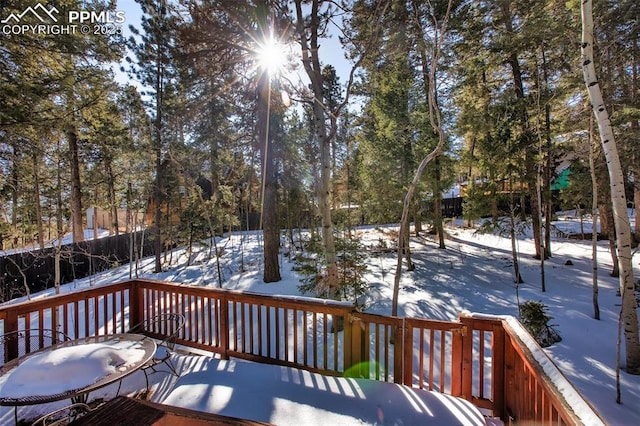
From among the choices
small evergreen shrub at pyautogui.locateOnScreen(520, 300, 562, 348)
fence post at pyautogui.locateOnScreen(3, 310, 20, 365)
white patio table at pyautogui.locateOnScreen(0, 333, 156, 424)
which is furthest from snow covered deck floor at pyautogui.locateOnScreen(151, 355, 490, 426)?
small evergreen shrub at pyautogui.locateOnScreen(520, 300, 562, 348)

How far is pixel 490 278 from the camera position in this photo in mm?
8758

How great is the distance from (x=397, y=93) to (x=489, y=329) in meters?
8.65

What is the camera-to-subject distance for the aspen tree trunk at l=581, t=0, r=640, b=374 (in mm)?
3830

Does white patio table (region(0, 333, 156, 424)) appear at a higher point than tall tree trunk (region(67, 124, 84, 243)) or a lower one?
lower

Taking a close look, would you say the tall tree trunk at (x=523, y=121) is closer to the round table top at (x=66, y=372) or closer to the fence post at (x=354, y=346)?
the fence post at (x=354, y=346)

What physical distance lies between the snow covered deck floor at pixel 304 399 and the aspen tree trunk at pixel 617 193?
11.8 ft

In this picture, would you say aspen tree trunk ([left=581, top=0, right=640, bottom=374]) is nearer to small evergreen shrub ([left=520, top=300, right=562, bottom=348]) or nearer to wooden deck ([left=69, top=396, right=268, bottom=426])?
small evergreen shrub ([left=520, top=300, right=562, bottom=348])

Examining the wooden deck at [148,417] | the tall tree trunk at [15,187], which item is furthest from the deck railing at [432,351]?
the tall tree trunk at [15,187]

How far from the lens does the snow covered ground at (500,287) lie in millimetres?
4426

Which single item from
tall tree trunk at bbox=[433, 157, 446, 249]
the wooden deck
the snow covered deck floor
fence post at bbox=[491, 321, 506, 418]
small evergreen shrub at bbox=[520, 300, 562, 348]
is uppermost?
tall tree trunk at bbox=[433, 157, 446, 249]

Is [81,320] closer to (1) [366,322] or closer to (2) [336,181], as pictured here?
(1) [366,322]

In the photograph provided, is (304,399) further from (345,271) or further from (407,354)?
(345,271)

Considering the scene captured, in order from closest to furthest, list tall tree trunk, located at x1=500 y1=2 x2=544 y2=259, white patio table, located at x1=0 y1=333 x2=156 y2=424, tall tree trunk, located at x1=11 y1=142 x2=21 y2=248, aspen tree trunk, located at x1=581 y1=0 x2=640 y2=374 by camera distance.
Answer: white patio table, located at x1=0 y1=333 x2=156 y2=424
aspen tree trunk, located at x1=581 y1=0 x2=640 y2=374
tall tree trunk, located at x1=11 y1=142 x2=21 y2=248
tall tree trunk, located at x1=500 y1=2 x2=544 y2=259

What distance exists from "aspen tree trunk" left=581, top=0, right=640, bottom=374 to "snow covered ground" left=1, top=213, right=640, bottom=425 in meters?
0.45
